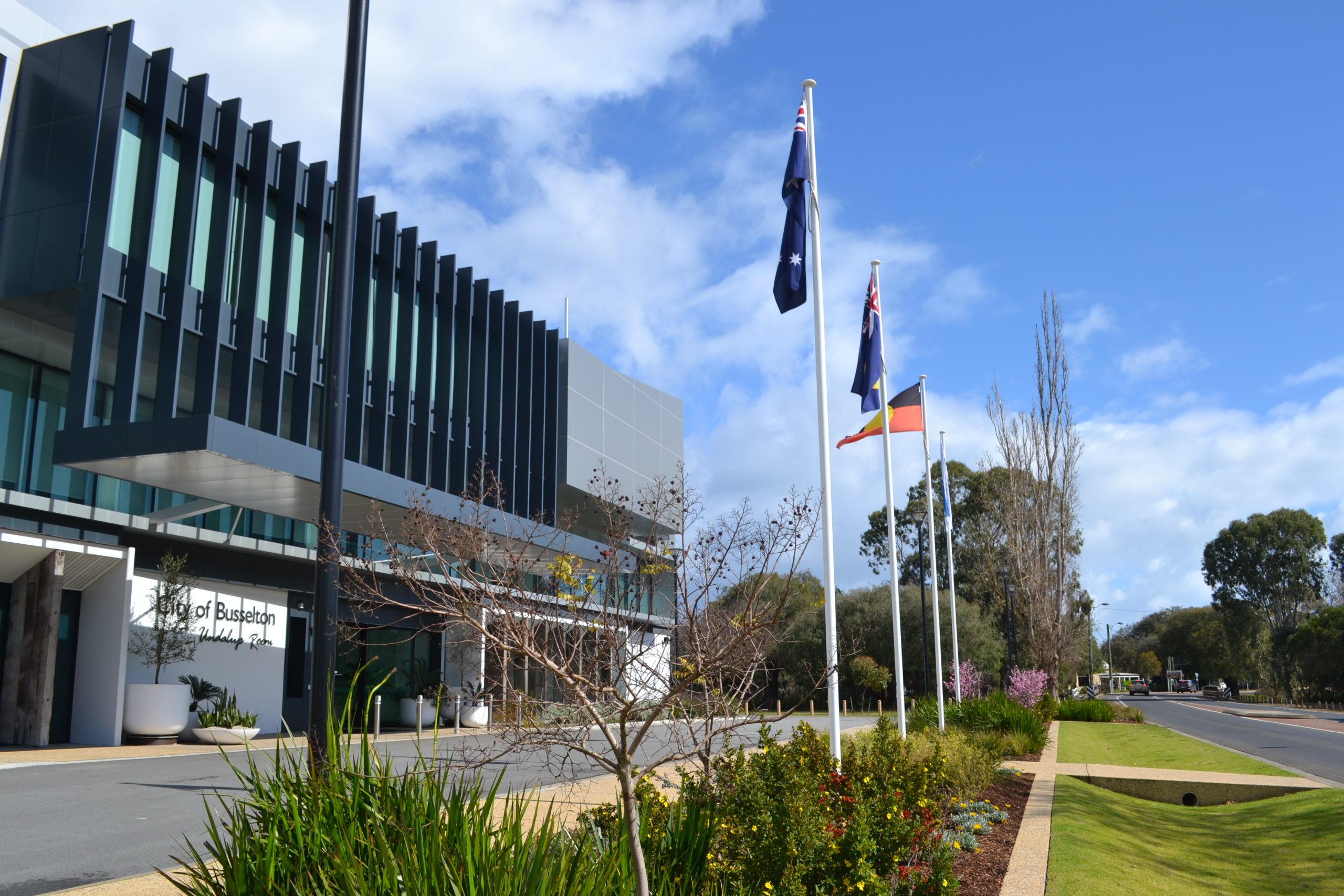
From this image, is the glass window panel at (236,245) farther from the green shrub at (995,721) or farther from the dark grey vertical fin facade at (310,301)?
the green shrub at (995,721)

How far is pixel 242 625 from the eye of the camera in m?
25.6

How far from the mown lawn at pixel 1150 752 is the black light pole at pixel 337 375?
15.8 metres

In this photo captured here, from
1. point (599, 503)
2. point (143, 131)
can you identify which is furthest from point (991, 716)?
point (143, 131)

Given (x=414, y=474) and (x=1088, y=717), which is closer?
(x=414, y=474)

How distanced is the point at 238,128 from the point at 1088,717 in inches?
1276

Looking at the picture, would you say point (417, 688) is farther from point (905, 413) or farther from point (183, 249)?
point (905, 413)

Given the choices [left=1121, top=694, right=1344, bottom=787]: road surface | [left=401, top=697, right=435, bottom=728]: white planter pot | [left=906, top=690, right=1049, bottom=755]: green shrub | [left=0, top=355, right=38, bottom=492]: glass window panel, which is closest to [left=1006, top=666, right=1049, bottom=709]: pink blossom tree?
[left=1121, top=694, right=1344, bottom=787]: road surface

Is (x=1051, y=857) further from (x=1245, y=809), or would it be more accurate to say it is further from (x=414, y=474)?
(x=414, y=474)

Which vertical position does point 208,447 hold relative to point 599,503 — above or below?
above

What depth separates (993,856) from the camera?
9.76m

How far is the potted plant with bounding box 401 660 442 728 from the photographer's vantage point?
3025 centimetres

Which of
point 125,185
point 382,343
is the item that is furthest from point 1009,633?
point 125,185

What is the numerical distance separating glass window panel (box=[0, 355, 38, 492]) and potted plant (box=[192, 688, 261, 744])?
6298 millimetres

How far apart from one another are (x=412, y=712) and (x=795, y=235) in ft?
77.3
